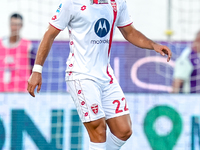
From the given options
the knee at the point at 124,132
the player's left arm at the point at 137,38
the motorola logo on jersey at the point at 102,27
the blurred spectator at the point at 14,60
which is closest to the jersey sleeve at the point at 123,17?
the player's left arm at the point at 137,38

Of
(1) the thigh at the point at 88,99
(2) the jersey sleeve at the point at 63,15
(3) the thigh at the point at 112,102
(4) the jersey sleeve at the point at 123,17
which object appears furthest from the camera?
(4) the jersey sleeve at the point at 123,17

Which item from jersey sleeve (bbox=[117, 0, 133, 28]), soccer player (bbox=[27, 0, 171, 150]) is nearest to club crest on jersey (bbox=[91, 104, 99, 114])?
soccer player (bbox=[27, 0, 171, 150])

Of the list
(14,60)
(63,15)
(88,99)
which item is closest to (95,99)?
(88,99)

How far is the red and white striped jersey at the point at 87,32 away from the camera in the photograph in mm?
3787

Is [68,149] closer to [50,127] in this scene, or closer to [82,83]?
[50,127]

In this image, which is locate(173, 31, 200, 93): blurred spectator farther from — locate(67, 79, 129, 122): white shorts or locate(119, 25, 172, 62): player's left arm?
locate(67, 79, 129, 122): white shorts

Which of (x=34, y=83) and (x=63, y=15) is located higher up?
(x=63, y=15)

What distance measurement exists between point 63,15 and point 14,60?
317cm

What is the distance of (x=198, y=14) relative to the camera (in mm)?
8250

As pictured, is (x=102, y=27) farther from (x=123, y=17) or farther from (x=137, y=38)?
(x=137, y=38)

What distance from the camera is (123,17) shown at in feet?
13.7

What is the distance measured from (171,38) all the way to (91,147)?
183 inches

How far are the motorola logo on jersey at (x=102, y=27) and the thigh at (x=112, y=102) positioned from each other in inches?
17.3

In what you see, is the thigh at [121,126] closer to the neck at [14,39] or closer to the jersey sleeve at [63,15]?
the jersey sleeve at [63,15]
